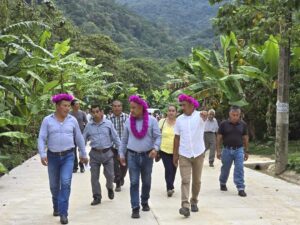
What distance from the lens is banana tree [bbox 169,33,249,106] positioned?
59.4 feet

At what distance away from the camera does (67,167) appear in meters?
7.36

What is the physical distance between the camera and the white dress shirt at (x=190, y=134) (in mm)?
7785

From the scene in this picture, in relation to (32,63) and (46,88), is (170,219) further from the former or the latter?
(46,88)

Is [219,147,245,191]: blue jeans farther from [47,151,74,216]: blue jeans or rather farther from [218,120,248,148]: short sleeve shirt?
[47,151,74,216]: blue jeans

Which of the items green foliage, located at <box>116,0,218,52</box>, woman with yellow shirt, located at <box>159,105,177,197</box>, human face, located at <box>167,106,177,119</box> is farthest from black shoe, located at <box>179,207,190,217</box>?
green foliage, located at <box>116,0,218,52</box>

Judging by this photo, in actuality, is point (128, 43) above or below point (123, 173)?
above

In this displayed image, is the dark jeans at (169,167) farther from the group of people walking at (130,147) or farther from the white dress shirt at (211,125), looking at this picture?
the white dress shirt at (211,125)

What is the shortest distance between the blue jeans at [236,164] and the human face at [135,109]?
108 inches

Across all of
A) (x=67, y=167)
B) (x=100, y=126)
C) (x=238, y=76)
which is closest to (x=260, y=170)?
(x=238, y=76)

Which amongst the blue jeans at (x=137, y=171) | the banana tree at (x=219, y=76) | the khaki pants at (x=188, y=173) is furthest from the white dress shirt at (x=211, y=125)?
the blue jeans at (x=137, y=171)

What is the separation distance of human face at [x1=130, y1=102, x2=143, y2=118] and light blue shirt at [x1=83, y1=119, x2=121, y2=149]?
109 cm

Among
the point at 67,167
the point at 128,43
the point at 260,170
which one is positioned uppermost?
the point at 128,43

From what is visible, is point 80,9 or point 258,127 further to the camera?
point 80,9

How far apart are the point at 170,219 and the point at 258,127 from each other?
47.4 ft
